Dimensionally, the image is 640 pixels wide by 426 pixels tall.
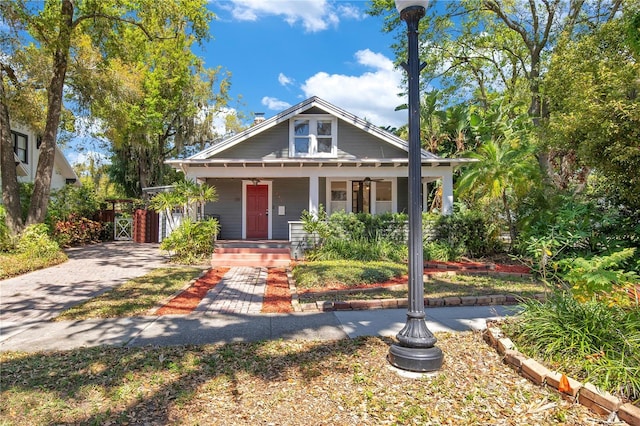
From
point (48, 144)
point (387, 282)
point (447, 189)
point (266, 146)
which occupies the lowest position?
point (387, 282)

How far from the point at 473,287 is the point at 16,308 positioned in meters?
8.48

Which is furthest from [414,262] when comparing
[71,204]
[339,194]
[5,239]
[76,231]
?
[71,204]

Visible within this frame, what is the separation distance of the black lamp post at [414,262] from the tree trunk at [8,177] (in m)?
13.3

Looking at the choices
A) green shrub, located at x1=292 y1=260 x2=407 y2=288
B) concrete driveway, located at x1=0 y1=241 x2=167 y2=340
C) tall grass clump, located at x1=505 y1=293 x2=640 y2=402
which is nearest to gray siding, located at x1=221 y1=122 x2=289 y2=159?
concrete driveway, located at x1=0 y1=241 x2=167 y2=340

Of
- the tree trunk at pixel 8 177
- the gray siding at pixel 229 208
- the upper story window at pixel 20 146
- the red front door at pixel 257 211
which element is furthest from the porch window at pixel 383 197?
the upper story window at pixel 20 146

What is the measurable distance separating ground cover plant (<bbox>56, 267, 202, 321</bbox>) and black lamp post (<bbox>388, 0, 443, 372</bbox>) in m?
4.32

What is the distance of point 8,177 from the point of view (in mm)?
11719

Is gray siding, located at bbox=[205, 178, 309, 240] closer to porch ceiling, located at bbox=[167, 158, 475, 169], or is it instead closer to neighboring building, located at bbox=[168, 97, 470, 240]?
neighboring building, located at bbox=[168, 97, 470, 240]

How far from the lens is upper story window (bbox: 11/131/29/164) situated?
19.5 metres

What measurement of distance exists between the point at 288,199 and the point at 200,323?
34.1ft

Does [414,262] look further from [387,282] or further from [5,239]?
[5,239]

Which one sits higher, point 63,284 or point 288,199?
point 288,199

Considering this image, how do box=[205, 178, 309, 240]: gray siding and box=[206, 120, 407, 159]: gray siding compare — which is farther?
box=[205, 178, 309, 240]: gray siding

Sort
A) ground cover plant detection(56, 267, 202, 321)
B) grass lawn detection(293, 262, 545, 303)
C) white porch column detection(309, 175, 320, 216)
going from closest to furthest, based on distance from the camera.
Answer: ground cover plant detection(56, 267, 202, 321) → grass lawn detection(293, 262, 545, 303) → white porch column detection(309, 175, 320, 216)
